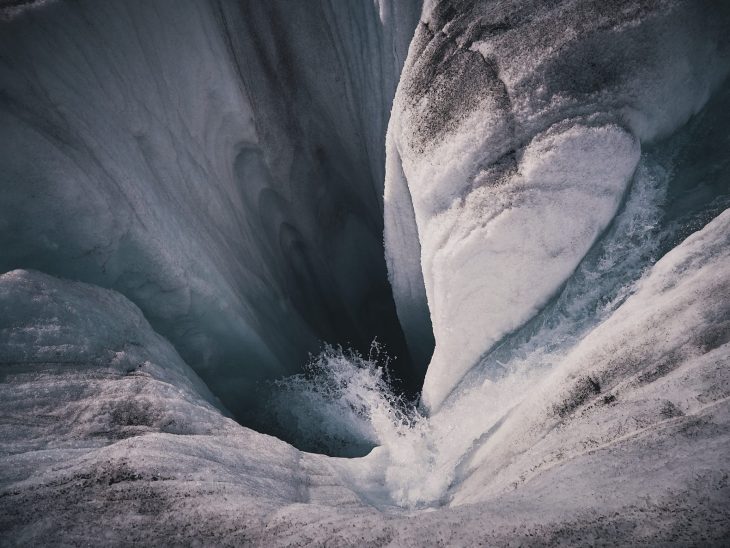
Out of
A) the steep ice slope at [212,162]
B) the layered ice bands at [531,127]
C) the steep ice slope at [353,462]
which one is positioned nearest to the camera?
the steep ice slope at [353,462]

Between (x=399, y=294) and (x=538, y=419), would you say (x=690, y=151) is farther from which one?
(x=399, y=294)

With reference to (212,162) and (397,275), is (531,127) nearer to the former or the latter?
(397,275)

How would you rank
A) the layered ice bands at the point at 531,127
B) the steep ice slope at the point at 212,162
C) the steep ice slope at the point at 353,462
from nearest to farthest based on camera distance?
the steep ice slope at the point at 353,462, the layered ice bands at the point at 531,127, the steep ice slope at the point at 212,162

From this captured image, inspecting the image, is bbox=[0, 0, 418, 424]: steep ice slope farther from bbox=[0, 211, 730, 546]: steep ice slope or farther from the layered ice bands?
the layered ice bands

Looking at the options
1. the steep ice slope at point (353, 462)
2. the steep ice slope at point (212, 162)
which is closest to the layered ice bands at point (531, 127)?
the steep ice slope at point (353, 462)

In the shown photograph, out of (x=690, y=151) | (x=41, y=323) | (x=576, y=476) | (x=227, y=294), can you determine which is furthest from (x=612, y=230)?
(x=41, y=323)

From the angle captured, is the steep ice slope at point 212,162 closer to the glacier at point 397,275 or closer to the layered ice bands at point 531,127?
the glacier at point 397,275
